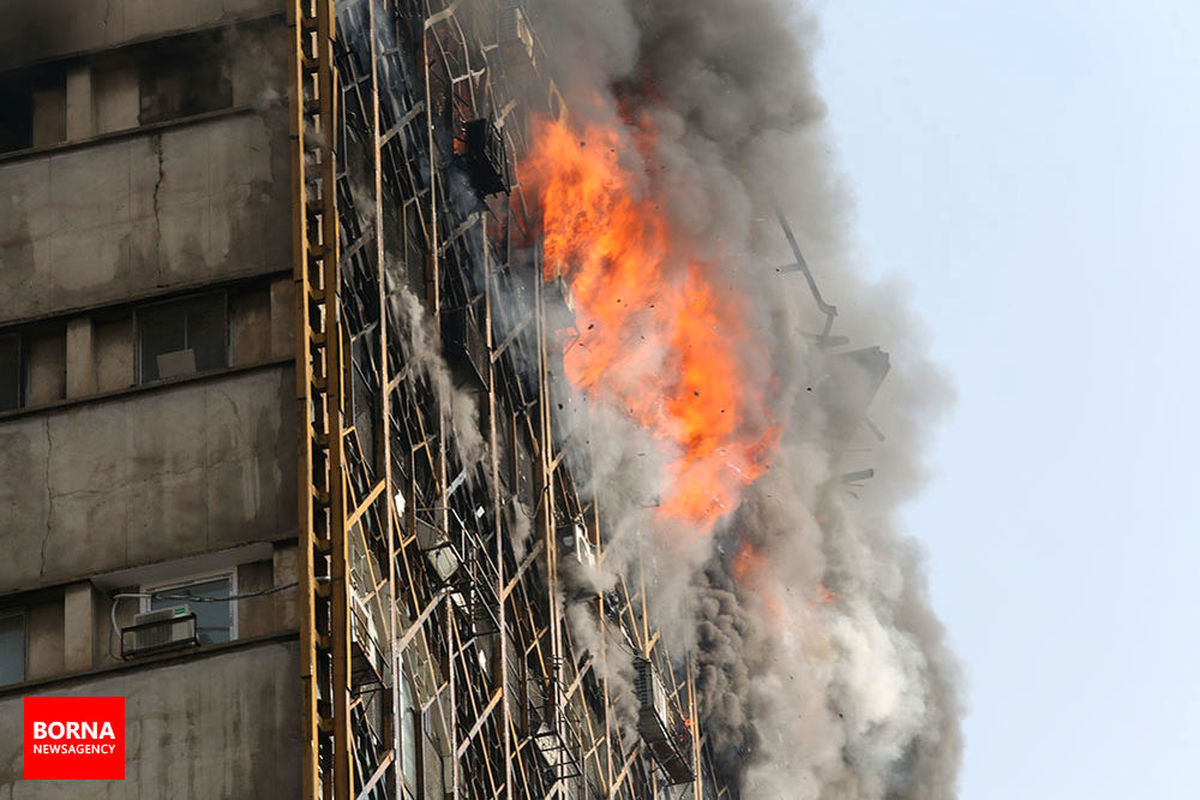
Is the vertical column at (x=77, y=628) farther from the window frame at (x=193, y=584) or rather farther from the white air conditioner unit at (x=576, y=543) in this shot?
the white air conditioner unit at (x=576, y=543)

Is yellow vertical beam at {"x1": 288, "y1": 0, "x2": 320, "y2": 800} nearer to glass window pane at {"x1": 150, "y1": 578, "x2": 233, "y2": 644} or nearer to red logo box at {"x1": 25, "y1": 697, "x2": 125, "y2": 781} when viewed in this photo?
glass window pane at {"x1": 150, "y1": 578, "x2": 233, "y2": 644}

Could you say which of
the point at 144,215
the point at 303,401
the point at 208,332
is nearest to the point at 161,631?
the point at 303,401

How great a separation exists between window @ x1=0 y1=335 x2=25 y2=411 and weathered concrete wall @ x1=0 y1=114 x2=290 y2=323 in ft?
1.35

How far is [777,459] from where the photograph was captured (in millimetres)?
54625

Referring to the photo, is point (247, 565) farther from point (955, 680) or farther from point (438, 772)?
point (955, 680)

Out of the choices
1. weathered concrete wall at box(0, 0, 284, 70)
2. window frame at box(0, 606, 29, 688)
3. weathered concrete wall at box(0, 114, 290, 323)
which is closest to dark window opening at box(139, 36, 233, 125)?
weathered concrete wall at box(0, 0, 284, 70)

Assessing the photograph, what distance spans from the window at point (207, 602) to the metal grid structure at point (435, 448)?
128 centimetres

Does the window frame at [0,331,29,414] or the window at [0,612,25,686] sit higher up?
the window frame at [0,331,29,414]

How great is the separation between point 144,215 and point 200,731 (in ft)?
25.3

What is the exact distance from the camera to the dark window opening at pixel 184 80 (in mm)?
32031

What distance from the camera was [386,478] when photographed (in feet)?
104

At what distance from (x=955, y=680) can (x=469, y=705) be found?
33482 millimetres

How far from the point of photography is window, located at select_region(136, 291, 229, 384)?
98.9ft

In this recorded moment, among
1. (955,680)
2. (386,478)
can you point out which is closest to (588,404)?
(386,478)
